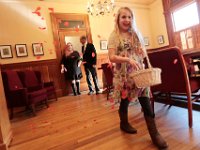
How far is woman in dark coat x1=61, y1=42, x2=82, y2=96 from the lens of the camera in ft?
16.3

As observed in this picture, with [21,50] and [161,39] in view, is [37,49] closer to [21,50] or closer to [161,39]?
[21,50]

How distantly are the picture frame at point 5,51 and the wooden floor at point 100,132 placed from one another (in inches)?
91.7

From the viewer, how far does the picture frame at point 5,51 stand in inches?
179

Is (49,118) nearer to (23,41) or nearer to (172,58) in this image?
(172,58)

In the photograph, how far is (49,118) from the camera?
2.95 metres

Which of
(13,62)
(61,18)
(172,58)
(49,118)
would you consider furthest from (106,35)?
(172,58)

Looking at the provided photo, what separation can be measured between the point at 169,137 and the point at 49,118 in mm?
1969

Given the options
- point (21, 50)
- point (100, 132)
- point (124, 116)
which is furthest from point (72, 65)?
point (124, 116)

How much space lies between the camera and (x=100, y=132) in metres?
2.03

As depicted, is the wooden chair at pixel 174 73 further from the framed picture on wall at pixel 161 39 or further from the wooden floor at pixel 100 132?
the framed picture on wall at pixel 161 39

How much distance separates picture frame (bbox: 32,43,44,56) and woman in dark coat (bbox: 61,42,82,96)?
64 cm

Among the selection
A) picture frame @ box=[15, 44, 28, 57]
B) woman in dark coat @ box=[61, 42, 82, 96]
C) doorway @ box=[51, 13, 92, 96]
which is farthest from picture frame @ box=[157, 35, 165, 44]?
picture frame @ box=[15, 44, 28, 57]

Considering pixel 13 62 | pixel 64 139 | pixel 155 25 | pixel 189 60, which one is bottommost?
pixel 64 139

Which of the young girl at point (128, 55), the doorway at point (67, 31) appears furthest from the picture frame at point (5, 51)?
the young girl at point (128, 55)
